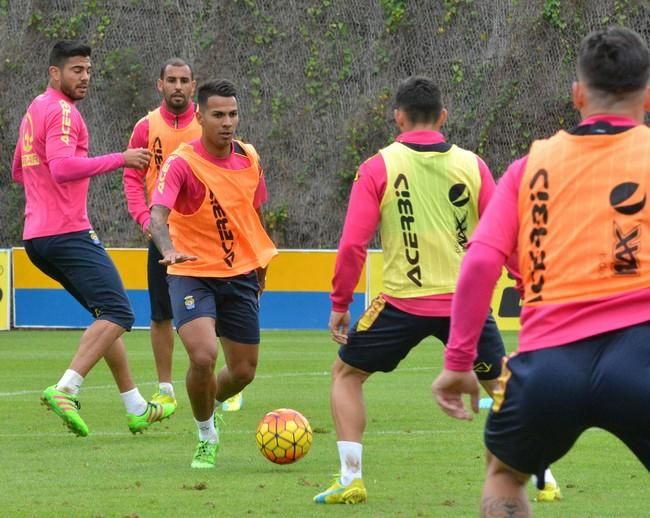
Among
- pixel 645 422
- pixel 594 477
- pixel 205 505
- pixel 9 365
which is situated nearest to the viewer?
pixel 645 422

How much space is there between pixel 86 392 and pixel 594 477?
6.25m

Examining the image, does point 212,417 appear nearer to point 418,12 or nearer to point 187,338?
point 187,338

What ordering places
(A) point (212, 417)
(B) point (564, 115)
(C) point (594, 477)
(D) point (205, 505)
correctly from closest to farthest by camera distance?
(D) point (205, 505)
(C) point (594, 477)
(A) point (212, 417)
(B) point (564, 115)

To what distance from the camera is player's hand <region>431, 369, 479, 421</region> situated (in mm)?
4617

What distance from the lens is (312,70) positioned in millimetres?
26938

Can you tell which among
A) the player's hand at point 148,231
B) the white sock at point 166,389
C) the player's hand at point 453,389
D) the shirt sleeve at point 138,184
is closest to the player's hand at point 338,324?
the player's hand at point 148,231

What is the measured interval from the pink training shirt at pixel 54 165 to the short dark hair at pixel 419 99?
2.93 m

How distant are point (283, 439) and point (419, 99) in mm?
2139

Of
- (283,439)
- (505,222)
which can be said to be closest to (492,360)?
(283,439)

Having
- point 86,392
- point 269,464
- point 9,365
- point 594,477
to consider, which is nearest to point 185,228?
point 269,464

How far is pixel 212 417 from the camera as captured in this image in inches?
343

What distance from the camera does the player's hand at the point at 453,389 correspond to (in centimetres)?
462

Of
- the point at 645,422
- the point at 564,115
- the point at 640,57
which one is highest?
the point at 640,57

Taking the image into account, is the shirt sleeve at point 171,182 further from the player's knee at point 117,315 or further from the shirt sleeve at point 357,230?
the shirt sleeve at point 357,230
